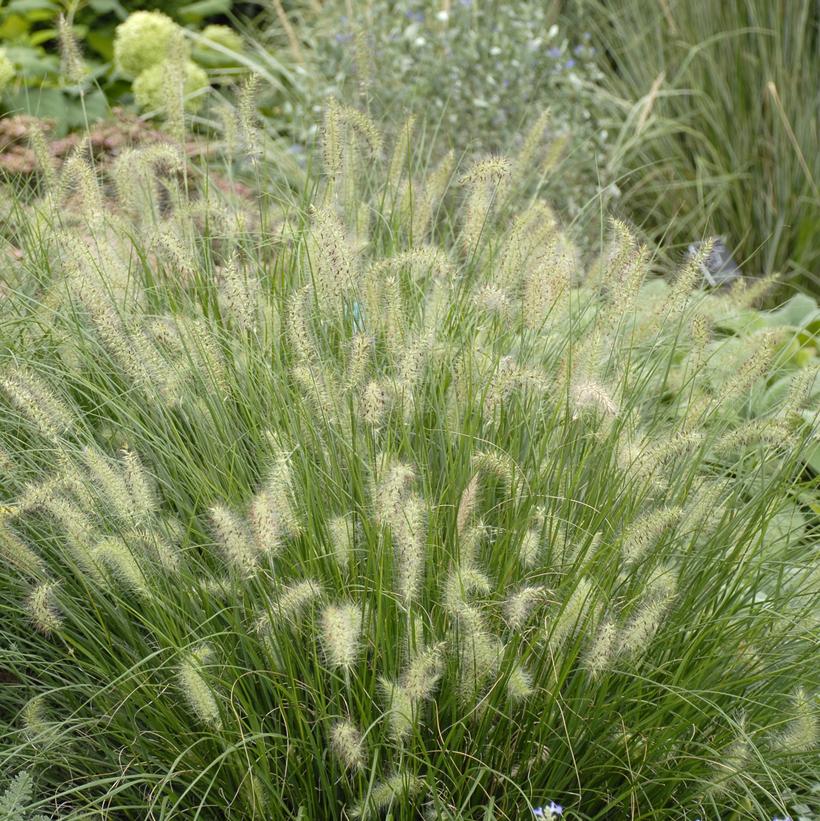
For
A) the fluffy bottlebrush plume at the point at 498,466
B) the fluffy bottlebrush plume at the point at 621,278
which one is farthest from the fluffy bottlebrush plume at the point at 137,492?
the fluffy bottlebrush plume at the point at 621,278

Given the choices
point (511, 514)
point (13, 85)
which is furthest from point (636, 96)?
point (511, 514)

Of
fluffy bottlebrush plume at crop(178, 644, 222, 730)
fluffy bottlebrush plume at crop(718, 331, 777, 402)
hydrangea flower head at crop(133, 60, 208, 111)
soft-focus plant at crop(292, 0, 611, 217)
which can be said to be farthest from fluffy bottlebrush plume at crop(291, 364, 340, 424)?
hydrangea flower head at crop(133, 60, 208, 111)

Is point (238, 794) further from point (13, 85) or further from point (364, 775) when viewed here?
point (13, 85)

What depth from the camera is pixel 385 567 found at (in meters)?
2.43

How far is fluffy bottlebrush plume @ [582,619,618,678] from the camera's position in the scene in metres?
2.24

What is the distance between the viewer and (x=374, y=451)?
8.58 feet

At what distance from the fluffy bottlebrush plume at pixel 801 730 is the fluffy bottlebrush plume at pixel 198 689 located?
1115 mm

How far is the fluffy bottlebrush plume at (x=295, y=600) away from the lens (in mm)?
2260

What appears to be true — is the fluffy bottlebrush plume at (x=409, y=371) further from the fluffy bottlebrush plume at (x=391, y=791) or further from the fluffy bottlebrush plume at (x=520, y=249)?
the fluffy bottlebrush plume at (x=391, y=791)

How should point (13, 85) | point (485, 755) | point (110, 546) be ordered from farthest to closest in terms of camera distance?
point (13, 85) < point (485, 755) < point (110, 546)

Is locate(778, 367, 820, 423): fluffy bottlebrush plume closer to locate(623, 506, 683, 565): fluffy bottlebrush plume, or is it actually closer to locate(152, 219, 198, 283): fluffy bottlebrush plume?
locate(623, 506, 683, 565): fluffy bottlebrush plume

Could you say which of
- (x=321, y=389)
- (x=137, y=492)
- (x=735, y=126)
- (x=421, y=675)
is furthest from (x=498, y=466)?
(x=735, y=126)

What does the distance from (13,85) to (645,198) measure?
3.66 metres

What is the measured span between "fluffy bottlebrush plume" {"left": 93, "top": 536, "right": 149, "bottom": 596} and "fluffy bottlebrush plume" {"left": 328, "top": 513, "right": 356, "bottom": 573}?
370 mm
